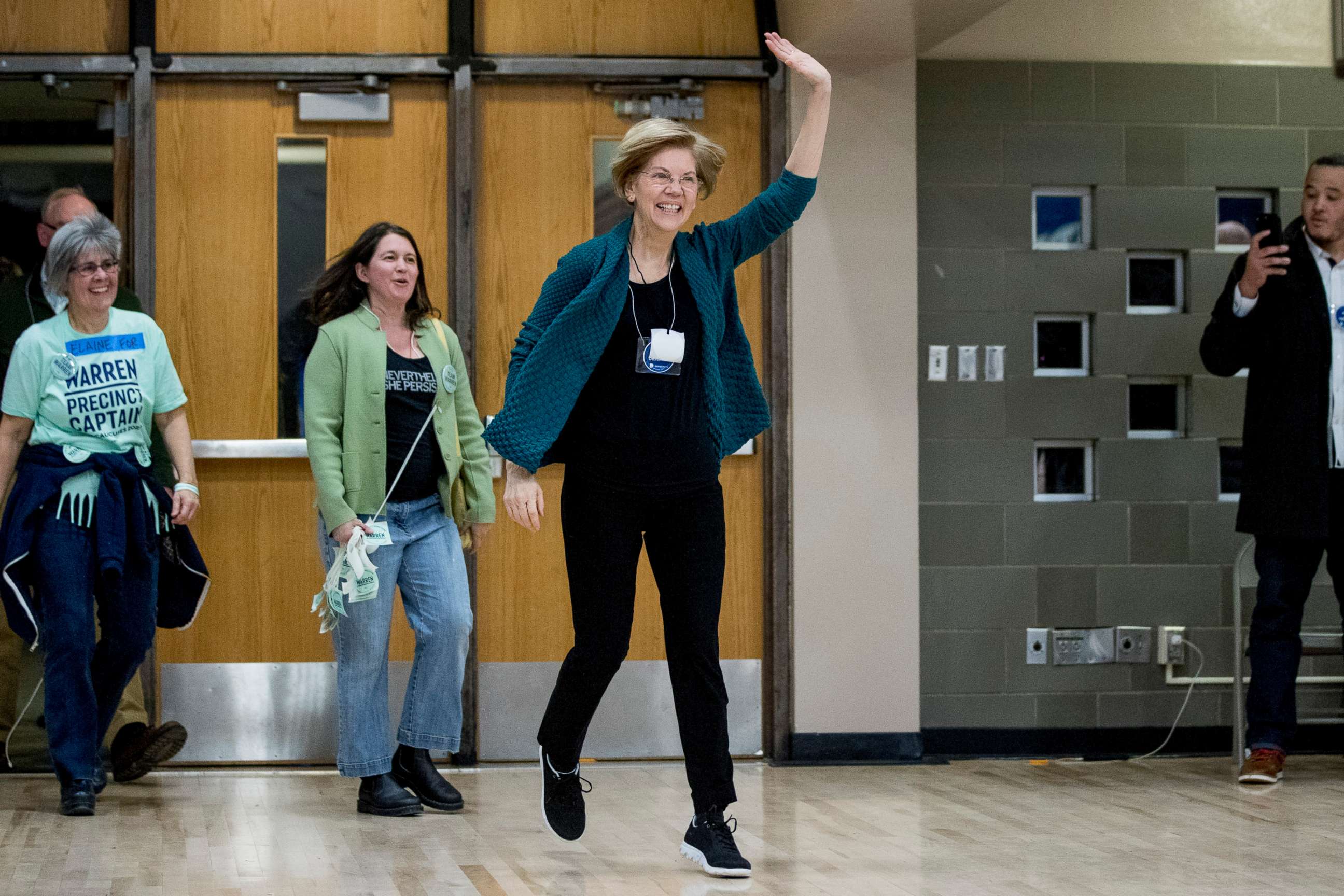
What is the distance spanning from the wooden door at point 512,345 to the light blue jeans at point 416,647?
0.88 m

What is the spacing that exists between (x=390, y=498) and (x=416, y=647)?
394mm

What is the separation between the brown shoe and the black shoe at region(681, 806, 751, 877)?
1.89m

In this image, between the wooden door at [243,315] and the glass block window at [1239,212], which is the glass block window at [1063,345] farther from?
the wooden door at [243,315]

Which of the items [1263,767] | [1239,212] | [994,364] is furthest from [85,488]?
[1239,212]

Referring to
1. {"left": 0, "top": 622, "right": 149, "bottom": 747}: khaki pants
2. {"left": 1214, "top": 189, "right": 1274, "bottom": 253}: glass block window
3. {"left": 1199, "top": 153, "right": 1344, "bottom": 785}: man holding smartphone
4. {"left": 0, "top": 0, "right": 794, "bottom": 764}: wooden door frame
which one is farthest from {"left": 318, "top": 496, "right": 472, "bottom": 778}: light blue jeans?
{"left": 1214, "top": 189, "right": 1274, "bottom": 253}: glass block window

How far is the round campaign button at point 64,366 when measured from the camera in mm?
3812

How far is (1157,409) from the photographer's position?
5.00 m

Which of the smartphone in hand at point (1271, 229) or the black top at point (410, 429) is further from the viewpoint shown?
the smartphone in hand at point (1271, 229)

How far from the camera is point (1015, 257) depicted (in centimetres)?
489

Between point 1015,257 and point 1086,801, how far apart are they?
5.89 ft

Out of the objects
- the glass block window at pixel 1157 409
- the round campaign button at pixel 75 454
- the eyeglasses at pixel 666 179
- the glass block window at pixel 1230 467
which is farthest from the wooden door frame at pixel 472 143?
the eyeglasses at pixel 666 179

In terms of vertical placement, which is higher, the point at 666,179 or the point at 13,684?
the point at 666,179

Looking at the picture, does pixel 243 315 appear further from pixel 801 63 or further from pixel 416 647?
pixel 801 63

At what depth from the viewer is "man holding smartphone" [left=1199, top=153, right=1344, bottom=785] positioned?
4344mm
